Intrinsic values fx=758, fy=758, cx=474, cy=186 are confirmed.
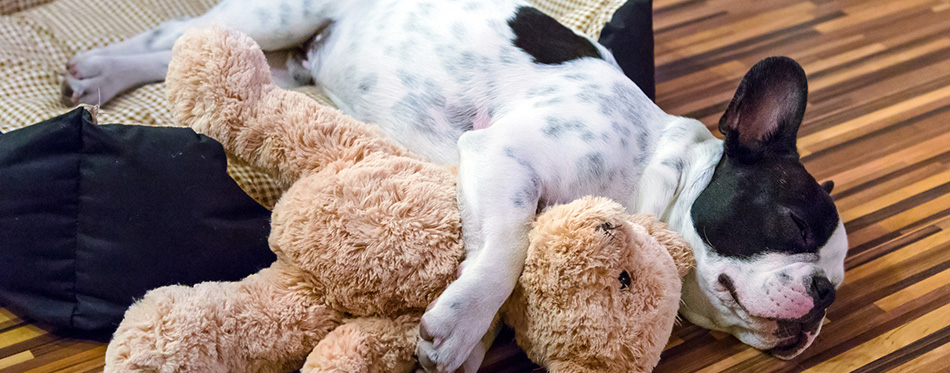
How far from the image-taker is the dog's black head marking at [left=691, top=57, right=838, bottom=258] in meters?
1.53

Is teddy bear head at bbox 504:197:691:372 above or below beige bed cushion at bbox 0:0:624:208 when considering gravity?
above

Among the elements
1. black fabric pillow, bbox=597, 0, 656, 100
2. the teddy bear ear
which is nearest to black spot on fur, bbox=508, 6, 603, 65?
black fabric pillow, bbox=597, 0, 656, 100

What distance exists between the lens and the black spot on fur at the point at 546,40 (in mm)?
1991

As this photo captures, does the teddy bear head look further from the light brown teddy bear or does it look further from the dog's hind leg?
the dog's hind leg

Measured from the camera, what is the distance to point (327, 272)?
132 centimetres

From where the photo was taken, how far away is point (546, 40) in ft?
6.68

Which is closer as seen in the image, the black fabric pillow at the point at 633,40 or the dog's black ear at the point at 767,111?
the dog's black ear at the point at 767,111

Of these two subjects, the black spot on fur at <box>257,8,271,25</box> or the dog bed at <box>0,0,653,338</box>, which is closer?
the dog bed at <box>0,0,653,338</box>

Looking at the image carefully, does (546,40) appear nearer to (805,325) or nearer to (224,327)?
(805,325)

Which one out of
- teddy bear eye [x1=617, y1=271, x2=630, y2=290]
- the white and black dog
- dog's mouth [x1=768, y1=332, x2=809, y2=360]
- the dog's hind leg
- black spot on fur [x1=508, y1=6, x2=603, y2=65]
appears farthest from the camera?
the dog's hind leg

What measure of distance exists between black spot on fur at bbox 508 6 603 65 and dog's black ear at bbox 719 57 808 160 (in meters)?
0.48

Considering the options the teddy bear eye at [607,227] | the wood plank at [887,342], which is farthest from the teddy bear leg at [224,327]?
the wood plank at [887,342]

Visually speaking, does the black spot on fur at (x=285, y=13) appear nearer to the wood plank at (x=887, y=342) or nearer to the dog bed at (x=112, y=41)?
the dog bed at (x=112, y=41)

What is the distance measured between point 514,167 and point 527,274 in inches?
11.2
